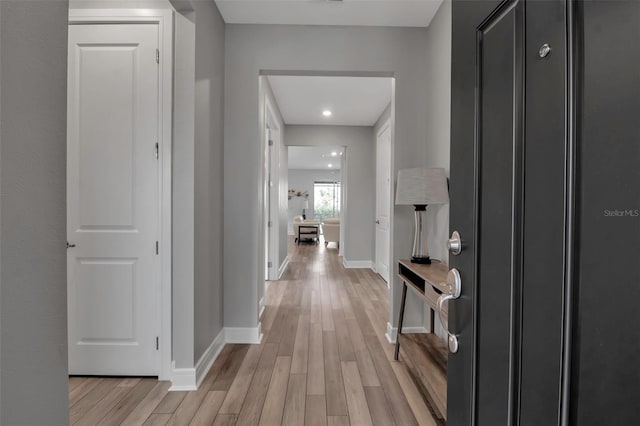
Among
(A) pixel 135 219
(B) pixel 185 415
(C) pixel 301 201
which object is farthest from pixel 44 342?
(C) pixel 301 201

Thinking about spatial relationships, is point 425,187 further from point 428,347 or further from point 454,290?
point 454,290

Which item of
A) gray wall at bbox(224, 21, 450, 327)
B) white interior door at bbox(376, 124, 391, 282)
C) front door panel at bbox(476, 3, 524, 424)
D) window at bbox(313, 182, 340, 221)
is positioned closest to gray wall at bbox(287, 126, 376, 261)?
white interior door at bbox(376, 124, 391, 282)

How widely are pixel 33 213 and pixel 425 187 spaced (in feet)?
6.78

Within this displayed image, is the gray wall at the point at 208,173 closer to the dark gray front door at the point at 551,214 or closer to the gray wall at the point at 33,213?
the gray wall at the point at 33,213

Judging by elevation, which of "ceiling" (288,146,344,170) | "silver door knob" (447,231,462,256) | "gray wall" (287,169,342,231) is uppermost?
"ceiling" (288,146,344,170)

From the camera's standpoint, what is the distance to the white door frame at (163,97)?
2.02 metres

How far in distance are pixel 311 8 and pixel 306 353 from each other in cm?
268

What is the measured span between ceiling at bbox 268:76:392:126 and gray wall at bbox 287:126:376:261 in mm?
240

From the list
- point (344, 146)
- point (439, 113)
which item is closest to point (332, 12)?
point (439, 113)

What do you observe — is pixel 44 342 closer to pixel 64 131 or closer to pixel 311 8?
pixel 64 131

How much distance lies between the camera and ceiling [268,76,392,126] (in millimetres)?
3732

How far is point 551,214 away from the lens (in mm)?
511

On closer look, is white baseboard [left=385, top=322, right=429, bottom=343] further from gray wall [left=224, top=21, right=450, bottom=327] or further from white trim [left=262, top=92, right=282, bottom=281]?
white trim [left=262, top=92, right=282, bottom=281]

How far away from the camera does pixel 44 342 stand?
0.76 m
